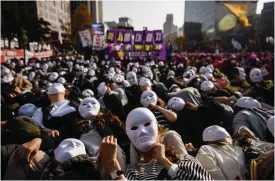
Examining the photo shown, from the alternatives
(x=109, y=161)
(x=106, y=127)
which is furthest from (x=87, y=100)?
(x=109, y=161)

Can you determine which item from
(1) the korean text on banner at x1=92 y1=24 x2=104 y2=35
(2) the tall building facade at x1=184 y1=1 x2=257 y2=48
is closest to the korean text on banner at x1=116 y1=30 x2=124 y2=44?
(1) the korean text on banner at x1=92 y1=24 x2=104 y2=35

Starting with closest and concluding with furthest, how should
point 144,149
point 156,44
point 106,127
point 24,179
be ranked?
point 144,149, point 24,179, point 106,127, point 156,44

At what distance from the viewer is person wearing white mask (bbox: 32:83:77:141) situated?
3838mm

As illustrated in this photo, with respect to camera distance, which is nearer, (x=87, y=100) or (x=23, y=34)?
(x=87, y=100)

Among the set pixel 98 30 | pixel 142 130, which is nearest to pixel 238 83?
pixel 142 130

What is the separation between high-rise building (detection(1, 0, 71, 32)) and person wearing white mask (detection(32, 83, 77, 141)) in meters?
60.0

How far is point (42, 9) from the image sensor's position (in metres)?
77.8

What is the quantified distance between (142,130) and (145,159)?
23 centimetres

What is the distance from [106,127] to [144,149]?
112 cm

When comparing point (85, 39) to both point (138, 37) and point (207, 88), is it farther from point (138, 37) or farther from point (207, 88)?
point (207, 88)

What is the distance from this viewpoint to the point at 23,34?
112ft

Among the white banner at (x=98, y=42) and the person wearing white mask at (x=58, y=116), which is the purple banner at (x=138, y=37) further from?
the person wearing white mask at (x=58, y=116)

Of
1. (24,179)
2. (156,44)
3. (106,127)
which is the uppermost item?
(156,44)

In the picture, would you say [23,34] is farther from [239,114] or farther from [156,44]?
[239,114]
